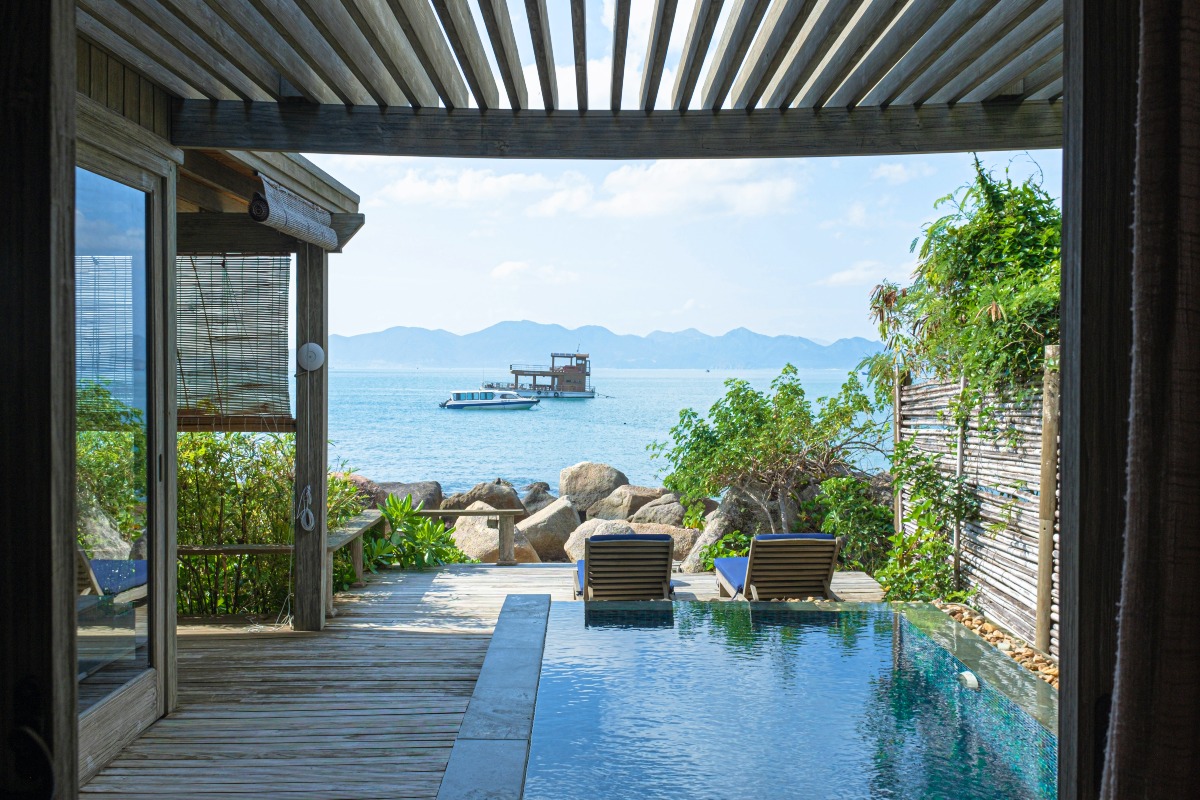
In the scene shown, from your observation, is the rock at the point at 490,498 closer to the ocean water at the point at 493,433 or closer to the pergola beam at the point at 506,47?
the pergola beam at the point at 506,47

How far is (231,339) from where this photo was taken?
19.1 feet

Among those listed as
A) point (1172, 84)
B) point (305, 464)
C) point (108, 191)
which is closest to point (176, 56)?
point (108, 191)

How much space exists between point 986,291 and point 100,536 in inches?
196

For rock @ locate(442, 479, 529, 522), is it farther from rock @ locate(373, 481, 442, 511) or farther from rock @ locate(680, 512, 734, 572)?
rock @ locate(680, 512, 734, 572)

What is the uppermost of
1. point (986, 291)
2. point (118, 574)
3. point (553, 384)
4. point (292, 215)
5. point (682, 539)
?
point (292, 215)

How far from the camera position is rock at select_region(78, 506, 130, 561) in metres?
3.54

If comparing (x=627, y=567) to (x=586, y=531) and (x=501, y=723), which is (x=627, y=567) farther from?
(x=586, y=531)

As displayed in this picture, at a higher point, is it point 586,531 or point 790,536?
point 790,536

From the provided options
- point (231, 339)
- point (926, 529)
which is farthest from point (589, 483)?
point (231, 339)

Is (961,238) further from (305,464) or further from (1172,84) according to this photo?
(1172,84)

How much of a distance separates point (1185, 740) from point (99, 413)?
3912 mm

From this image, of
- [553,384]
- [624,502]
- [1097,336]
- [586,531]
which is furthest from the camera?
[553,384]

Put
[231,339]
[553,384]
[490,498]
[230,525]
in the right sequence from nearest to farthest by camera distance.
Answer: [231,339] → [230,525] → [490,498] → [553,384]

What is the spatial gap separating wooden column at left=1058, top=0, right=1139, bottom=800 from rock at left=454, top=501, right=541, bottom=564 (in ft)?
27.8
